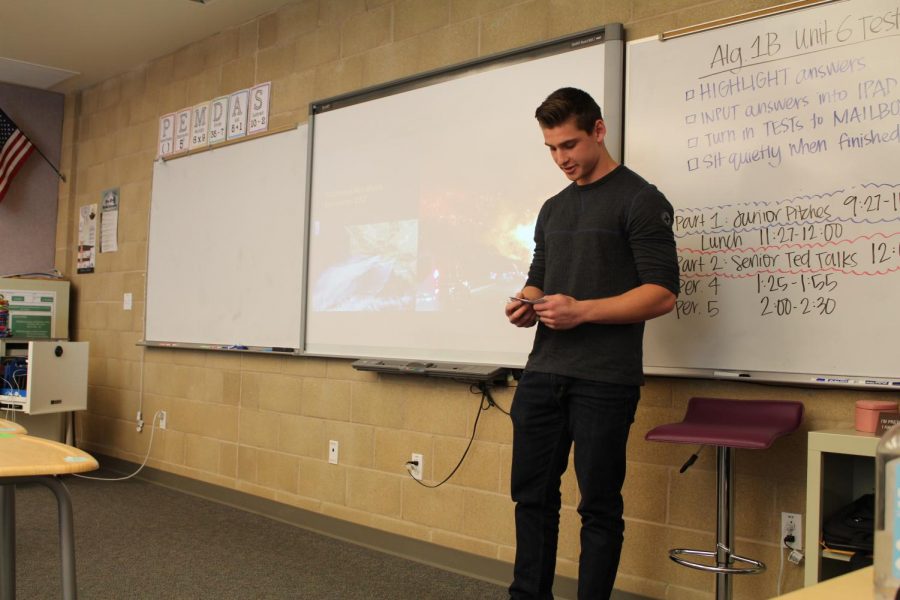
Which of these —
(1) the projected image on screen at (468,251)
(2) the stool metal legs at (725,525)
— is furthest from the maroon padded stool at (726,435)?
(1) the projected image on screen at (468,251)

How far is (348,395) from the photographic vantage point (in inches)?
143

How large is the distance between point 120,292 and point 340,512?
2.57 m

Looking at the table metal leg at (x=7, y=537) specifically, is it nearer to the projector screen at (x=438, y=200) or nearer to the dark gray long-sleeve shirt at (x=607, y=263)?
the dark gray long-sleeve shirt at (x=607, y=263)

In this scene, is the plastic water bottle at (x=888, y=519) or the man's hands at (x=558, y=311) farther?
the man's hands at (x=558, y=311)

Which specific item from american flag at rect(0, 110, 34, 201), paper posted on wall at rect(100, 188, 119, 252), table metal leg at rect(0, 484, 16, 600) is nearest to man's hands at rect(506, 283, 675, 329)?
table metal leg at rect(0, 484, 16, 600)

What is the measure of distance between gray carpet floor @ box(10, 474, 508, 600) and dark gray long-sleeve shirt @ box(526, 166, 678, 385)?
3.94 ft

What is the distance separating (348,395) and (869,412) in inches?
90.7

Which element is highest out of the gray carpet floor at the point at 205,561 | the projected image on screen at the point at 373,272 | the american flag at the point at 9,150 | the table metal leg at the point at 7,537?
the american flag at the point at 9,150

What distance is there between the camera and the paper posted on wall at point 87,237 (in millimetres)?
5562

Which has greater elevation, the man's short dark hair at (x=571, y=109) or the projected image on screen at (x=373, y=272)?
the man's short dark hair at (x=571, y=109)

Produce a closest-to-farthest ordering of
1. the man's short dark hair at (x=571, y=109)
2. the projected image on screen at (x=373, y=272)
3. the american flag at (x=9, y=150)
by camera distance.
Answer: the man's short dark hair at (x=571, y=109) < the projected image on screen at (x=373, y=272) < the american flag at (x=9, y=150)

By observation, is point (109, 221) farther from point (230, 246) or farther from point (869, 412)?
point (869, 412)

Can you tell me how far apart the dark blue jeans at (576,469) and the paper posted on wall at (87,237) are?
14.4 ft

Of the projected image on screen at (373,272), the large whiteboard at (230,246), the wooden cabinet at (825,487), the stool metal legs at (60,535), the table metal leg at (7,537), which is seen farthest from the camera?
the large whiteboard at (230,246)
